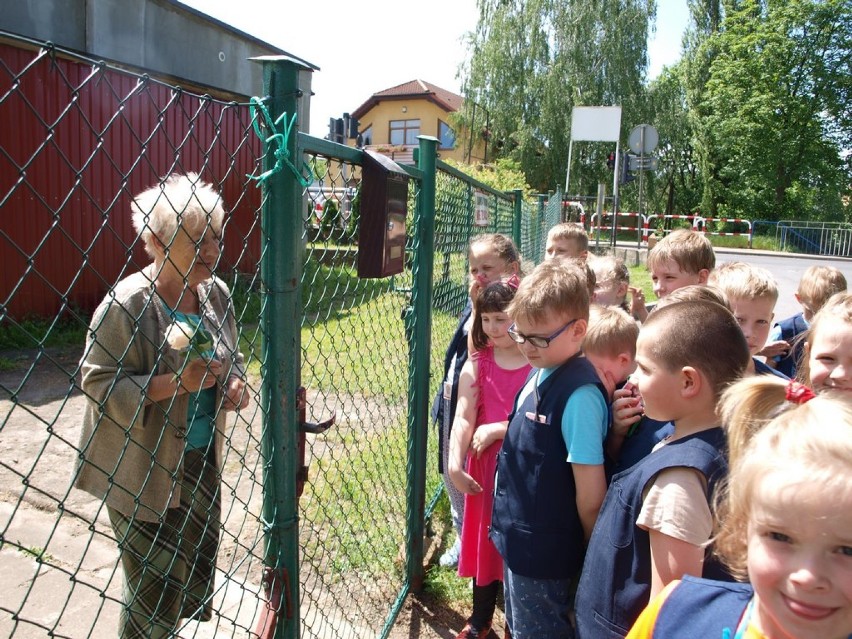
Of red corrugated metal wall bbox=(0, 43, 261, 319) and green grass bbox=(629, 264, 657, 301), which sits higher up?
red corrugated metal wall bbox=(0, 43, 261, 319)

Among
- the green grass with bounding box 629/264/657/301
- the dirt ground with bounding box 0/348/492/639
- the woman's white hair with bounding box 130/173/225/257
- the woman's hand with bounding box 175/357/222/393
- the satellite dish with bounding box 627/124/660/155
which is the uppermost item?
the satellite dish with bounding box 627/124/660/155

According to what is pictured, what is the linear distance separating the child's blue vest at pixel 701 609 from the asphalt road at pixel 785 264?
30.2 ft

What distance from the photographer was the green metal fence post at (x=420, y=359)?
283cm

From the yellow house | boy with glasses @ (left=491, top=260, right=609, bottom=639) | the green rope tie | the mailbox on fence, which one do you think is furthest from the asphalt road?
the yellow house

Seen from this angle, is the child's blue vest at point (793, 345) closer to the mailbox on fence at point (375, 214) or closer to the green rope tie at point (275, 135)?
the mailbox on fence at point (375, 214)

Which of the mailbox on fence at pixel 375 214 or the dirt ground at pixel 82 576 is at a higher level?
the mailbox on fence at pixel 375 214

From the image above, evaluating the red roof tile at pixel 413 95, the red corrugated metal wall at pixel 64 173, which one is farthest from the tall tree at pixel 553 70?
the red corrugated metal wall at pixel 64 173

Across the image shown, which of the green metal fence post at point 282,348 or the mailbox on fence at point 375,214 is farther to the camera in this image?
the mailbox on fence at point 375,214

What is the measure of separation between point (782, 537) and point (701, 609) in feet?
0.85

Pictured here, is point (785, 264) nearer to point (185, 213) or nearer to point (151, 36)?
point (151, 36)

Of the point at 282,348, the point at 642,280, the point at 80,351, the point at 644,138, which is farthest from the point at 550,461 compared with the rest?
the point at 644,138

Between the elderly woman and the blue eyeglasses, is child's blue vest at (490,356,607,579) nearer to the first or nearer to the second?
the blue eyeglasses

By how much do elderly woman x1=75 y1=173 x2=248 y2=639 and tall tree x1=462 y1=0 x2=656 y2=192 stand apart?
78.2 feet

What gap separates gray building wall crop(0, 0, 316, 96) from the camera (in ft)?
27.2
